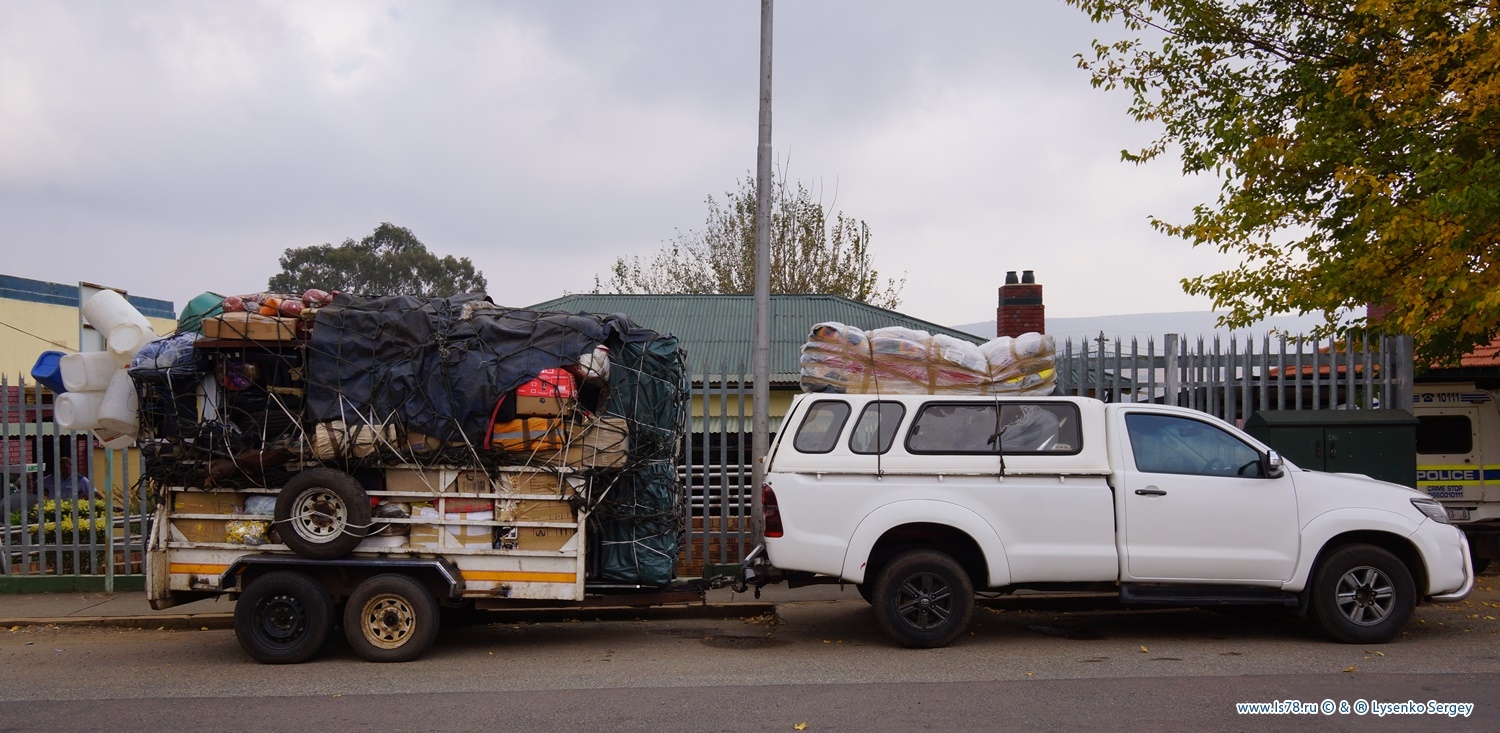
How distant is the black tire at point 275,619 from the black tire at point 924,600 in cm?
411

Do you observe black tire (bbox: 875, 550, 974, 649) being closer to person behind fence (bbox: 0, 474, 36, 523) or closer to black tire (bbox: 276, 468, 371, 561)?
black tire (bbox: 276, 468, 371, 561)

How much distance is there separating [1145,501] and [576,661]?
4368 millimetres

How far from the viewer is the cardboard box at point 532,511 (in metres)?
7.94

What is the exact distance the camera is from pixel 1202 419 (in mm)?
8266

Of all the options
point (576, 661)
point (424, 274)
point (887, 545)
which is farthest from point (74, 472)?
point (424, 274)

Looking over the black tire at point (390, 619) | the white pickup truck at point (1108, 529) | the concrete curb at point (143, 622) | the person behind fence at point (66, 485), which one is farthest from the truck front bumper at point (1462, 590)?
the person behind fence at point (66, 485)

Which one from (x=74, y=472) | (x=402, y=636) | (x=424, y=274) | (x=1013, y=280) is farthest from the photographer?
(x=424, y=274)

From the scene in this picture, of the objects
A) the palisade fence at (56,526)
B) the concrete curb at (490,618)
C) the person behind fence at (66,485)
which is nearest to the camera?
the concrete curb at (490,618)

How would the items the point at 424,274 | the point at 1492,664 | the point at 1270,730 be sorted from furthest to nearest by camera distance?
the point at 424,274, the point at 1492,664, the point at 1270,730

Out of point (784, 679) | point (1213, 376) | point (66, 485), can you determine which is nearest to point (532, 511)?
point (784, 679)

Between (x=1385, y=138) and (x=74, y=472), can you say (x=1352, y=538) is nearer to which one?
(x=1385, y=138)

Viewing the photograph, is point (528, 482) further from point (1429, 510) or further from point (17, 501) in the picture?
point (17, 501)

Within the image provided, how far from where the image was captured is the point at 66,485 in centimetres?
1351

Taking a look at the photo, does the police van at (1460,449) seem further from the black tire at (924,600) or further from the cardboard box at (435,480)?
the cardboard box at (435,480)
